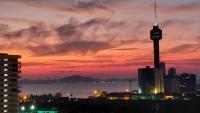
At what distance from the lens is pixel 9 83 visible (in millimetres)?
108625

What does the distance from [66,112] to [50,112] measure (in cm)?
5977

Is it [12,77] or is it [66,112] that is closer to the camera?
[12,77]

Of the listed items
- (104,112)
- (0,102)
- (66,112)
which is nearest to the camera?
(0,102)

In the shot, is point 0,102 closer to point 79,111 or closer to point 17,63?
point 17,63

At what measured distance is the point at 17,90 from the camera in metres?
109

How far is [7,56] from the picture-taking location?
110 m

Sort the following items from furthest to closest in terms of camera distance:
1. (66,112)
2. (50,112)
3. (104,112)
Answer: (104,112), (66,112), (50,112)

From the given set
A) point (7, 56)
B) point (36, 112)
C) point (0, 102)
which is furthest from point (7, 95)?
point (36, 112)

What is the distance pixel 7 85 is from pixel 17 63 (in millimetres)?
6329

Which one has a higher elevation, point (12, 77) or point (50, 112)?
point (12, 77)

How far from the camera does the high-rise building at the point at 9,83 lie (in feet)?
348

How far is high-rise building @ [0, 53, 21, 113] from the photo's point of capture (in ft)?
348

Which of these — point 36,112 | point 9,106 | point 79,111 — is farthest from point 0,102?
point 79,111

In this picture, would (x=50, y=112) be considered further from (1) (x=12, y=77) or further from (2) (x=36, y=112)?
(1) (x=12, y=77)
